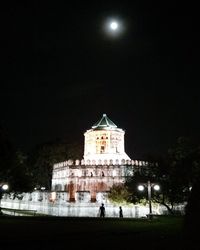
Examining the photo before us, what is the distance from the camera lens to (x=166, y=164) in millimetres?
33344

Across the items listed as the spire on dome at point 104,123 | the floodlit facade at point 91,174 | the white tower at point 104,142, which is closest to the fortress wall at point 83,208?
the floodlit facade at point 91,174

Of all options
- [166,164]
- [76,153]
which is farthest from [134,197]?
[76,153]

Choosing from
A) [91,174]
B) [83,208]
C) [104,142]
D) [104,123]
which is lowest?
[83,208]

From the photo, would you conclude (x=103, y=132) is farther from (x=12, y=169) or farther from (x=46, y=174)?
(x=12, y=169)

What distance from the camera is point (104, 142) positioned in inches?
2216

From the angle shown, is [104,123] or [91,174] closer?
[91,174]

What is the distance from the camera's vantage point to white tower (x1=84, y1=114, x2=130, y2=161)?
55.3m

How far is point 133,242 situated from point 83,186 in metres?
35.9

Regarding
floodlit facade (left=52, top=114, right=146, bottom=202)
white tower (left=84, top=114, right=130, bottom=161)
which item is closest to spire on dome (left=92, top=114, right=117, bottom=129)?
white tower (left=84, top=114, right=130, bottom=161)

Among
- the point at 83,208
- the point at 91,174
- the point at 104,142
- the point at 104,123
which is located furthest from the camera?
the point at 104,123

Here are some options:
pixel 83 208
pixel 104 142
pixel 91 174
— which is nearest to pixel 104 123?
pixel 104 142

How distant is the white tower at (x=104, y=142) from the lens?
5534cm

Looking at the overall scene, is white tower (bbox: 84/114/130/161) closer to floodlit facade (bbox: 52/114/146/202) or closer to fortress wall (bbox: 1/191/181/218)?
floodlit facade (bbox: 52/114/146/202)

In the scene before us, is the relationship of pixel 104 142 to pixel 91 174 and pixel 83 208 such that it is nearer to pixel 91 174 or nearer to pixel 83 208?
pixel 91 174
